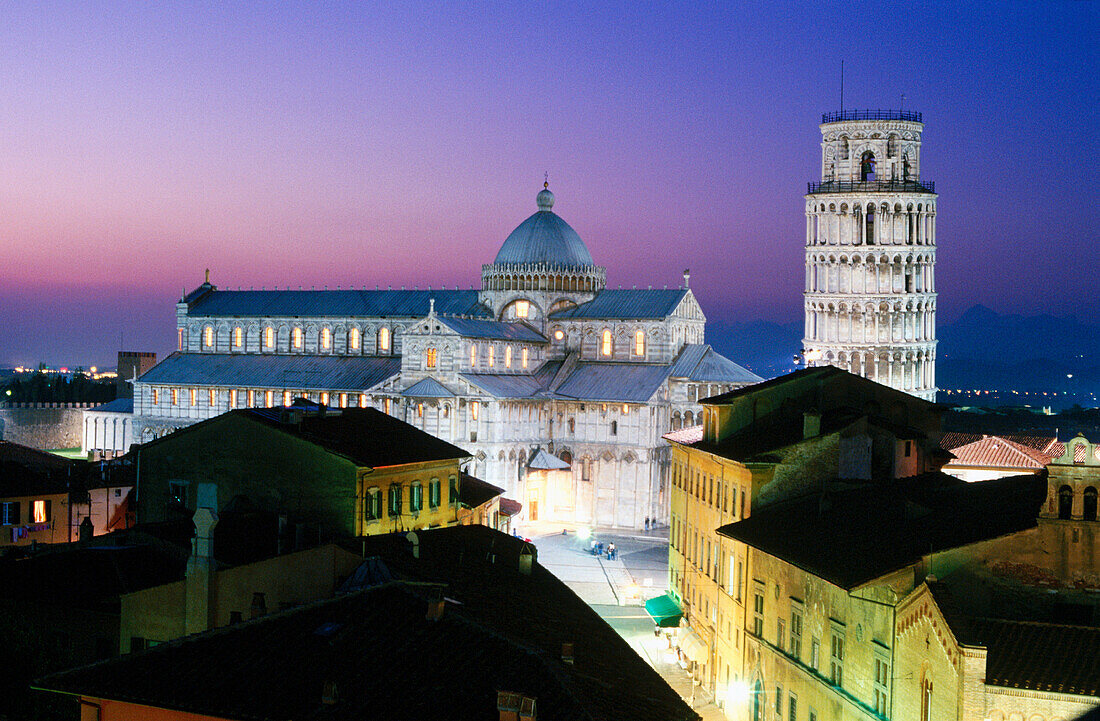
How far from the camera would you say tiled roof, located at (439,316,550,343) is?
9438 cm

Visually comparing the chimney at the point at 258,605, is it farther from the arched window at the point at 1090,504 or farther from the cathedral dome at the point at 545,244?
the cathedral dome at the point at 545,244

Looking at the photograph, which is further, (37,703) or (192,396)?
(192,396)

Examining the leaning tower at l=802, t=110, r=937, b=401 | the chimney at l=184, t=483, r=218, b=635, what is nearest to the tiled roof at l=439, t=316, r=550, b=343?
the leaning tower at l=802, t=110, r=937, b=401

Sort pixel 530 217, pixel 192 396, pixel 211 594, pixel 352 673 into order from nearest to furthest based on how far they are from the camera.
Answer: pixel 352 673 < pixel 211 594 < pixel 530 217 < pixel 192 396

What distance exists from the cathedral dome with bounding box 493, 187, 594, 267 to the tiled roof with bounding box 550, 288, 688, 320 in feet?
12.7

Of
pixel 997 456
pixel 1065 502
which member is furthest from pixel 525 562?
pixel 997 456

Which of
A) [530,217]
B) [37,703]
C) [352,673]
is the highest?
[530,217]

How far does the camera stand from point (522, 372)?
329 feet

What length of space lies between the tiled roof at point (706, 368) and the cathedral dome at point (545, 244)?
12990mm

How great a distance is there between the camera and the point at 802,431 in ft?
170

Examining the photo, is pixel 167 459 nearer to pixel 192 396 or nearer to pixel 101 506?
pixel 101 506

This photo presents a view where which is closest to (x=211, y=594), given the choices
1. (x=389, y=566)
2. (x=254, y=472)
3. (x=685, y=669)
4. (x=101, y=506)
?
(x=389, y=566)

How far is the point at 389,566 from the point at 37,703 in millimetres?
9236

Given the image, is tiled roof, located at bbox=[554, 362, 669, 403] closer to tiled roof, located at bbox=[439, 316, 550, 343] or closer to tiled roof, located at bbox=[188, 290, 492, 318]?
tiled roof, located at bbox=[439, 316, 550, 343]
